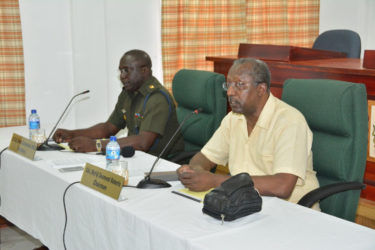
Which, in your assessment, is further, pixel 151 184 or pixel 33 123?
pixel 33 123

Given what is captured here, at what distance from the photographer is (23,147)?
251 cm

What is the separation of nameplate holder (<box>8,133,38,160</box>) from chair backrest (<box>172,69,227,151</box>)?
984mm

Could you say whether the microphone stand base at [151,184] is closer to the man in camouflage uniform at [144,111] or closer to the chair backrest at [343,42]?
the man in camouflage uniform at [144,111]

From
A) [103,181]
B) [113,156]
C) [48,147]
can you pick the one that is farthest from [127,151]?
[103,181]

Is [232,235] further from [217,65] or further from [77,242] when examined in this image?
[217,65]

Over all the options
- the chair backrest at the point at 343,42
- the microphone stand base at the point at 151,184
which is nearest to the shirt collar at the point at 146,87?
the microphone stand base at the point at 151,184

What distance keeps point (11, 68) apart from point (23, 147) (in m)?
1.62

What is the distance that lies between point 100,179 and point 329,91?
1.02m

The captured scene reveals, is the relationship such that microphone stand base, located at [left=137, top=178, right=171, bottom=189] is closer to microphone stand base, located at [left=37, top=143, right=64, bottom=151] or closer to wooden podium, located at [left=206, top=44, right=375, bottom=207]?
microphone stand base, located at [left=37, top=143, right=64, bottom=151]

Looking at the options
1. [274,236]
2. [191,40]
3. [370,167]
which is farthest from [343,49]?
[274,236]

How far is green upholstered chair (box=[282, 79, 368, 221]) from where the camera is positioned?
212cm

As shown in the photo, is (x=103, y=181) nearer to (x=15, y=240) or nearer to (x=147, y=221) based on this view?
(x=147, y=221)

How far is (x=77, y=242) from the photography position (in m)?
2.00

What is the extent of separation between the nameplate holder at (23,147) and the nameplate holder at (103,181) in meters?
0.51
